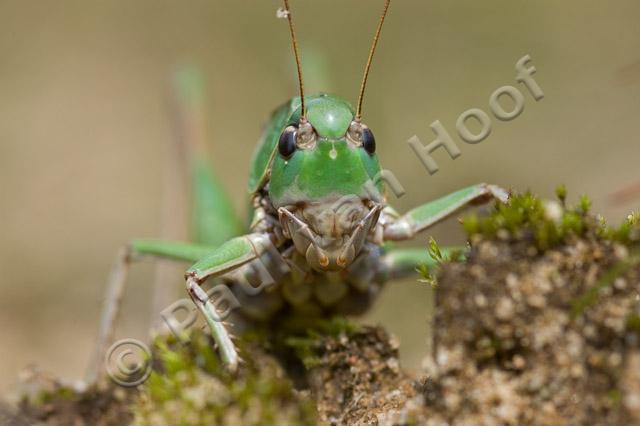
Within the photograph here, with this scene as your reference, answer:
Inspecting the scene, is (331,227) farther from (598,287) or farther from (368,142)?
(598,287)

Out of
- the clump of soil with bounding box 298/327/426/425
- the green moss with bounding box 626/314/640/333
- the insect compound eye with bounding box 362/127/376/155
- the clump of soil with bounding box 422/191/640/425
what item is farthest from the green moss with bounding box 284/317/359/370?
the green moss with bounding box 626/314/640/333

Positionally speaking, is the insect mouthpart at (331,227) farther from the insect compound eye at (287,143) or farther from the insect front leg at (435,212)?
the insect front leg at (435,212)

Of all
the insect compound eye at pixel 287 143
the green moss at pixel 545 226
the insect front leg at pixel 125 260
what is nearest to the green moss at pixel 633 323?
the green moss at pixel 545 226

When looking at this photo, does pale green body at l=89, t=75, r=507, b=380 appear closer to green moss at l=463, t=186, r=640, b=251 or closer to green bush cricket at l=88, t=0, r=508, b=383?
green bush cricket at l=88, t=0, r=508, b=383

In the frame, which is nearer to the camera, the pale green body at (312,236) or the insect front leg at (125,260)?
the pale green body at (312,236)

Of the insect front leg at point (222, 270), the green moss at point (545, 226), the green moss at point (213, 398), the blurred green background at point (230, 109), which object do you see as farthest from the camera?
the blurred green background at point (230, 109)

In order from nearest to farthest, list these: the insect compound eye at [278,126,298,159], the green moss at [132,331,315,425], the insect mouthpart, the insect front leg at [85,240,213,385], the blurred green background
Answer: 1. the green moss at [132,331,315,425]
2. the insect mouthpart
3. the insect compound eye at [278,126,298,159]
4. the insect front leg at [85,240,213,385]
5. the blurred green background
